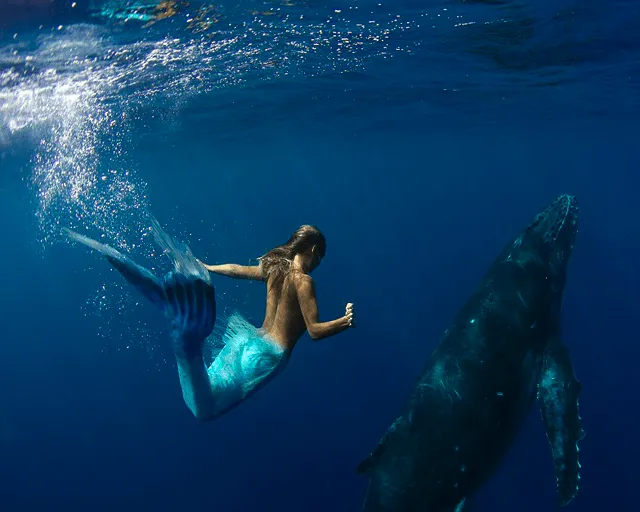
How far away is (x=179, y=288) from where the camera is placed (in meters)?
5.76

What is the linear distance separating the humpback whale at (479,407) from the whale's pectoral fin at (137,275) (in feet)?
10.9

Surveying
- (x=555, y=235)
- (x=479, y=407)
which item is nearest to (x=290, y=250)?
(x=479, y=407)

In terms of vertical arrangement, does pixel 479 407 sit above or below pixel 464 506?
above

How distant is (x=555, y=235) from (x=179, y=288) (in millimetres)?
7900

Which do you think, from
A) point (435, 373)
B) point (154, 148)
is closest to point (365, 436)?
point (435, 373)

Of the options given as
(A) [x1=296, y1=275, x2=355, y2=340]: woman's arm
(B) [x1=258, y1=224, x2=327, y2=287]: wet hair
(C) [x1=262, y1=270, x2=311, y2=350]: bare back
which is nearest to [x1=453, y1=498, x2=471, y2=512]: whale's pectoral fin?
(A) [x1=296, y1=275, x2=355, y2=340]: woman's arm

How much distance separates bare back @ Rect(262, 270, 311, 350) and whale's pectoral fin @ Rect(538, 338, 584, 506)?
3770 millimetres

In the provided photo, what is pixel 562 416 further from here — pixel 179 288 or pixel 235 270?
pixel 179 288

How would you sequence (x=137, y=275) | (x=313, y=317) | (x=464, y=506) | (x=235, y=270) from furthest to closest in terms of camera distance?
1. (x=235, y=270)
2. (x=464, y=506)
3. (x=313, y=317)
4. (x=137, y=275)

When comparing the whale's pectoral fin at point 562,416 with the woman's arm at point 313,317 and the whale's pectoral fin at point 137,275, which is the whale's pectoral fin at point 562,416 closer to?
the woman's arm at point 313,317

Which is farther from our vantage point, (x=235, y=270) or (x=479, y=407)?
(x=235, y=270)

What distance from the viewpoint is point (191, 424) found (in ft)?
70.9

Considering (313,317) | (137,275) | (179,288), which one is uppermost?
(137,275)

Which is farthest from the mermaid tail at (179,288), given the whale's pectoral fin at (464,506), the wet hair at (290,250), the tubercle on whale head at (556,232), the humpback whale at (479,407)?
the tubercle on whale head at (556,232)
